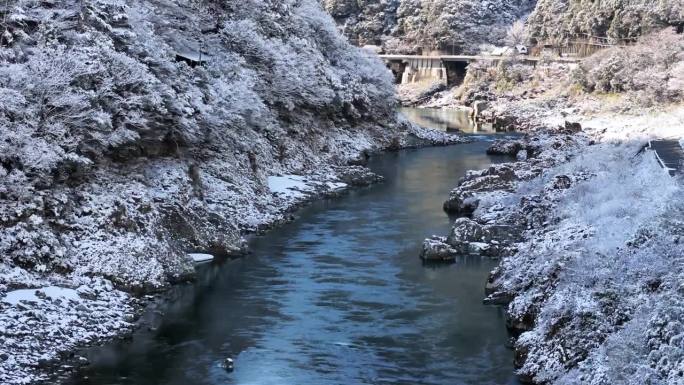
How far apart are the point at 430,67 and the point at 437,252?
74.1m

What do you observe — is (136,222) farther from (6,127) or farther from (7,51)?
(7,51)

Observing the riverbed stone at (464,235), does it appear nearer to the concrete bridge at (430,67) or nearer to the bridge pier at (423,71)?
the concrete bridge at (430,67)

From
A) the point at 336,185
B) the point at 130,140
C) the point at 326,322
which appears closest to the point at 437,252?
the point at 326,322

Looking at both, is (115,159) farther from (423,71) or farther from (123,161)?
(423,71)

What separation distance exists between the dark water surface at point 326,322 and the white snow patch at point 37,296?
6.81 feet

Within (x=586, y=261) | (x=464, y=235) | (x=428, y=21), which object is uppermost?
(x=428, y=21)

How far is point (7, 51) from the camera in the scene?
852 inches

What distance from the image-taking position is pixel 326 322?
719 inches

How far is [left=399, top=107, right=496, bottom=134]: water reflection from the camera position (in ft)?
206

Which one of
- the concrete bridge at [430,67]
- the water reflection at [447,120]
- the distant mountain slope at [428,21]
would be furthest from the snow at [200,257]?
the distant mountain slope at [428,21]

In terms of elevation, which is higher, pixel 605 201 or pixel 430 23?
pixel 430 23

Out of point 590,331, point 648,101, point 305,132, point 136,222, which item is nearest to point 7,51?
point 136,222

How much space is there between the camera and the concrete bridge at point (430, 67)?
9200 cm

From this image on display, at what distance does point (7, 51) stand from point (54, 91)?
186 cm
